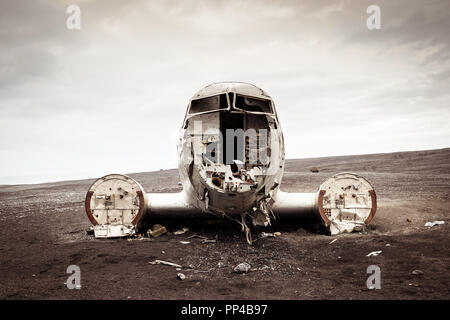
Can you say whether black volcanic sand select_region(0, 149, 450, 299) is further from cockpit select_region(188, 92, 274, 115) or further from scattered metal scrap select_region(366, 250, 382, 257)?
cockpit select_region(188, 92, 274, 115)

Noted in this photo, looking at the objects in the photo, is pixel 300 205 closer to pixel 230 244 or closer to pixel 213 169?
pixel 230 244

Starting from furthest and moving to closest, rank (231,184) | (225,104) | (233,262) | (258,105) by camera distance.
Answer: (258,105), (225,104), (233,262), (231,184)

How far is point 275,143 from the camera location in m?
6.00

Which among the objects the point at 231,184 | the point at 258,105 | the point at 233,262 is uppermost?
the point at 258,105

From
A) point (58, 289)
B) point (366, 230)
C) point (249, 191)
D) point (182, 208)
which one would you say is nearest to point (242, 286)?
point (249, 191)

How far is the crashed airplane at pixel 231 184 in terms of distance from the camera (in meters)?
5.52

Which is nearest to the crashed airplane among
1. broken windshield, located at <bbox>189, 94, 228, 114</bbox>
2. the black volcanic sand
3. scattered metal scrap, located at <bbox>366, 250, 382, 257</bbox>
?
broken windshield, located at <bbox>189, 94, 228, 114</bbox>

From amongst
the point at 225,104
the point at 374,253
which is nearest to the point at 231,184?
the point at 225,104

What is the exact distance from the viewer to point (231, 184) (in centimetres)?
509

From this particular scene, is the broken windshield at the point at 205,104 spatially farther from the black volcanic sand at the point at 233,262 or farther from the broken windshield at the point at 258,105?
the black volcanic sand at the point at 233,262

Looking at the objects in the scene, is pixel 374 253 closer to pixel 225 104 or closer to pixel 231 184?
pixel 231 184

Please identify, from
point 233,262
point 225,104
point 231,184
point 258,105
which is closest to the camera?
point 231,184

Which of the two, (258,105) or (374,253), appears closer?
(374,253)

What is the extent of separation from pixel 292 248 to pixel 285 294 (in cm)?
240
